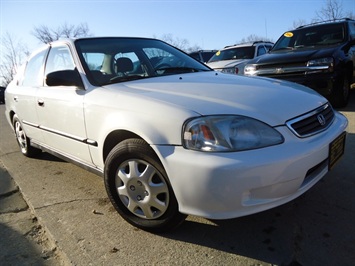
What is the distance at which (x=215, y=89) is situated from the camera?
2.51m

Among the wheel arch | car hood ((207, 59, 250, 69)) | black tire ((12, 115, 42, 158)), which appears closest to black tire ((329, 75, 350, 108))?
car hood ((207, 59, 250, 69))

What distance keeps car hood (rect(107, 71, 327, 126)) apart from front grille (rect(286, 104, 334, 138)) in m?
0.04

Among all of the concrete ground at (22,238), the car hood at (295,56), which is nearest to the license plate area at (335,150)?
the concrete ground at (22,238)

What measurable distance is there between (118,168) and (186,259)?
821 millimetres

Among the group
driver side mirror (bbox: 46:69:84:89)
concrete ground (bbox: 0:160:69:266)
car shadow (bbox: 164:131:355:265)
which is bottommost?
car shadow (bbox: 164:131:355:265)

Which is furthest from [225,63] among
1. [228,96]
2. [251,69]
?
[228,96]

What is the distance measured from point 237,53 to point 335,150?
7414mm

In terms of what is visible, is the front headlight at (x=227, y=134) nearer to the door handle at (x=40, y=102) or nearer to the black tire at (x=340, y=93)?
the door handle at (x=40, y=102)

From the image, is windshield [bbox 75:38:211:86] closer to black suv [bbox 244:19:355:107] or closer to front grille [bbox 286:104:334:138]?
front grille [bbox 286:104:334:138]

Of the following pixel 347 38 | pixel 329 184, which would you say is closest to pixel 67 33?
pixel 347 38

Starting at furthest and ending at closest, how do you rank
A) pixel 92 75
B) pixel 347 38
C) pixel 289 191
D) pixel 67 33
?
pixel 67 33, pixel 347 38, pixel 92 75, pixel 289 191

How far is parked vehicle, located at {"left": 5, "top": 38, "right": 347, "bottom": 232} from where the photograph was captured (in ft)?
6.57

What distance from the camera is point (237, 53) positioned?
948cm

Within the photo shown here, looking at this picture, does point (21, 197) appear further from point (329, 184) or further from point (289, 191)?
point (329, 184)
